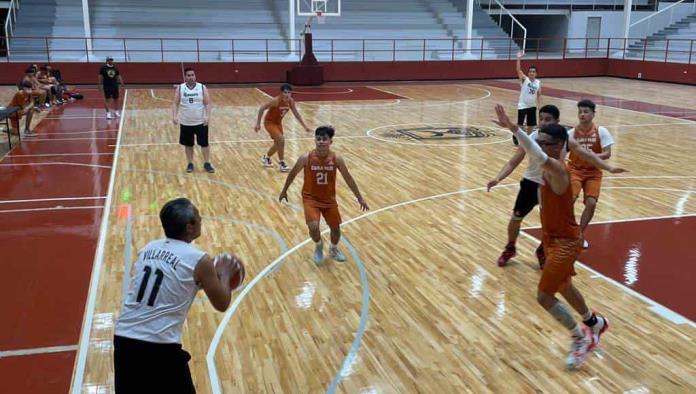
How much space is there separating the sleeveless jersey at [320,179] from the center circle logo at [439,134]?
755cm

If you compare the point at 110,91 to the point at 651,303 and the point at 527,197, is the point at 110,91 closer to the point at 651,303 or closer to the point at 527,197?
the point at 527,197

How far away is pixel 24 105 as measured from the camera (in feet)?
49.9

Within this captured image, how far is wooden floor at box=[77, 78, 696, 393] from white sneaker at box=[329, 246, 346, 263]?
0.41ft

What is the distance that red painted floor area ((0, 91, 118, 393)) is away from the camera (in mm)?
4918

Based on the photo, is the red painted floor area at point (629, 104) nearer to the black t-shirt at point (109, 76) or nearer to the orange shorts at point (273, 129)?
the orange shorts at point (273, 129)

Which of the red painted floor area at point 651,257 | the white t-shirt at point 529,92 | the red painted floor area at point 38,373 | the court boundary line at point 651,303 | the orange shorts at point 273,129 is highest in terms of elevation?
the white t-shirt at point 529,92

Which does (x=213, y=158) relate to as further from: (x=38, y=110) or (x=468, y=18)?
(x=468, y=18)

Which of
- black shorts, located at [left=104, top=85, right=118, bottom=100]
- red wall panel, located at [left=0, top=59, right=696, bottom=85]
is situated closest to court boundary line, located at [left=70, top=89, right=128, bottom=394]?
black shorts, located at [left=104, top=85, right=118, bottom=100]

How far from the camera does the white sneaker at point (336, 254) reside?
23.3 feet

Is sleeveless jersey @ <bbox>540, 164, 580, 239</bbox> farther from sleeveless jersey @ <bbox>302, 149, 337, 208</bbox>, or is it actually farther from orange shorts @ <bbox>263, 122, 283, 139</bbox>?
orange shorts @ <bbox>263, 122, 283, 139</bbox>

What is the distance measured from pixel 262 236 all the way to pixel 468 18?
2677 centimetres

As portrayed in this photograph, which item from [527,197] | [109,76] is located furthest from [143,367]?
[109,76]

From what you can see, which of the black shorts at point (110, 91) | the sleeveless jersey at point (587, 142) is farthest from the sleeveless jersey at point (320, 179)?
the black shorts at point (110, 91)

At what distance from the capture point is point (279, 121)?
1151 centimetres
